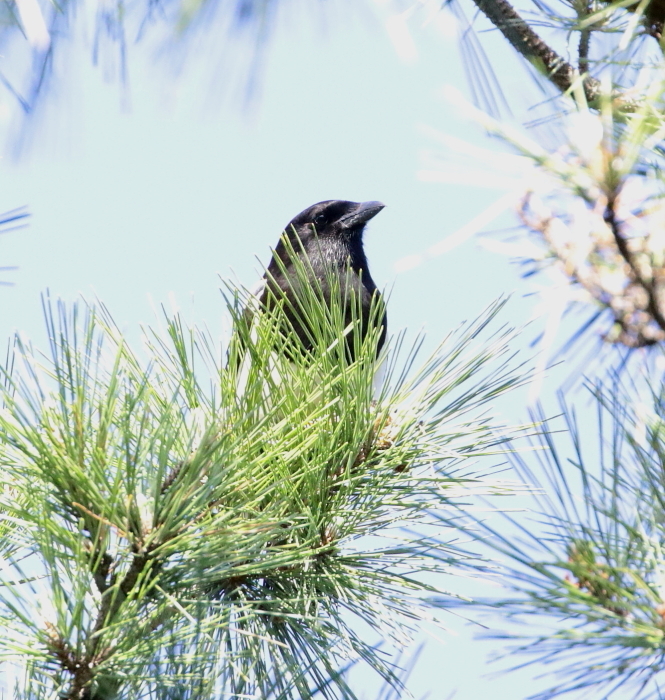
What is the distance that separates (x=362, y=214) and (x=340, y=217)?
13cm

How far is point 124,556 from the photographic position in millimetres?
1272

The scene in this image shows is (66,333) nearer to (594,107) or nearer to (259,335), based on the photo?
(259,335)

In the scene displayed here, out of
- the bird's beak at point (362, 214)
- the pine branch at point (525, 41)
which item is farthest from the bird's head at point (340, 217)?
the pine branch at point (525, 41)

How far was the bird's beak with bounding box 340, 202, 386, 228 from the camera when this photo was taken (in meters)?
3.95

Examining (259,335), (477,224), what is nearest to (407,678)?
(259,335)

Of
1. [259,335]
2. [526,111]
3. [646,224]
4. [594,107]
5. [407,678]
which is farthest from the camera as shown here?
[259,335]

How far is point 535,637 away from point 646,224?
49 cm

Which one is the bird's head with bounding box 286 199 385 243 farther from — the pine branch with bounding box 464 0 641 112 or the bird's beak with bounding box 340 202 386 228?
the pine branch with bounding box 464 0 641 112

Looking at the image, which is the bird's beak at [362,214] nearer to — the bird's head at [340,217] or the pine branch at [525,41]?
the bird's head at [340,217]

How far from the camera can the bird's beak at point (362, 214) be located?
13.0 ft

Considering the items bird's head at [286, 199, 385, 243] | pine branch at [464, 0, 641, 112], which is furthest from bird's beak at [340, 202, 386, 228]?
pine branch at [464, 0, 641, 112]

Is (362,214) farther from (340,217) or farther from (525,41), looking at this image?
(525,41)

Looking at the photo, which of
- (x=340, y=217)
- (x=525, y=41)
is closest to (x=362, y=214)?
(x=340, y=217)

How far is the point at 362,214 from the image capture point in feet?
13.0
